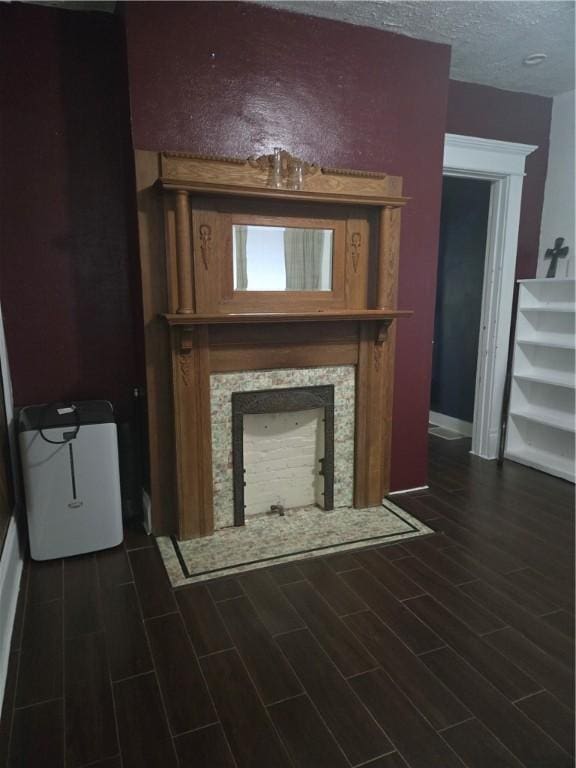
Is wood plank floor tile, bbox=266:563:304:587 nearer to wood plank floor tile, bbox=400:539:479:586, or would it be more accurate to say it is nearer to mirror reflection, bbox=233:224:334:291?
wood plank floor tile, bbox=400:539:479:586

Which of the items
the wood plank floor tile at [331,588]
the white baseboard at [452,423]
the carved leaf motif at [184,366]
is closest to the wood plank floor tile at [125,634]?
the wood plank floor tile at [331,588]

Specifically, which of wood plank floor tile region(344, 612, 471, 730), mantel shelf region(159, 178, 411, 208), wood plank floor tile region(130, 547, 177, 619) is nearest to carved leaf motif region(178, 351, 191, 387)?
mantel shelf region(159, 178, 411, 208)

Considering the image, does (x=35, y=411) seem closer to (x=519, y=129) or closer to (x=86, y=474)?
(x=86, y=474)

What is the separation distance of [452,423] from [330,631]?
322cm

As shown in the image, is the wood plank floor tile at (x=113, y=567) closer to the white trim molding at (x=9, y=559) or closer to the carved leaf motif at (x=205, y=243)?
the white trim molding at (x=9, y=559)

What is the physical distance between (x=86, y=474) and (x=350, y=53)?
257 centimetres

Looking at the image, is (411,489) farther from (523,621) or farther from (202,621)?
(202,621)

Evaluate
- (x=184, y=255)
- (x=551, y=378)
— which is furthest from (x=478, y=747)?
(x=551, y=378)

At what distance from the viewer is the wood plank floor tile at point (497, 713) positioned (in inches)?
57.0

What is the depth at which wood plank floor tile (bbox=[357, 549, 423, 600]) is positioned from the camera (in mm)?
2211

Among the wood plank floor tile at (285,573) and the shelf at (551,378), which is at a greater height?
the shelf at (551,378)

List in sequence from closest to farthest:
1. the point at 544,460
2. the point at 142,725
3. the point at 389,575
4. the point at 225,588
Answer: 1. the point at 142,725
2. the point at 225,588
3. the point at 389,575
4. the point at 544,460

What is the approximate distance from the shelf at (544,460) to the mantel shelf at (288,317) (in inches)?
70.1

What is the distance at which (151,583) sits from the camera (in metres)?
2.28
